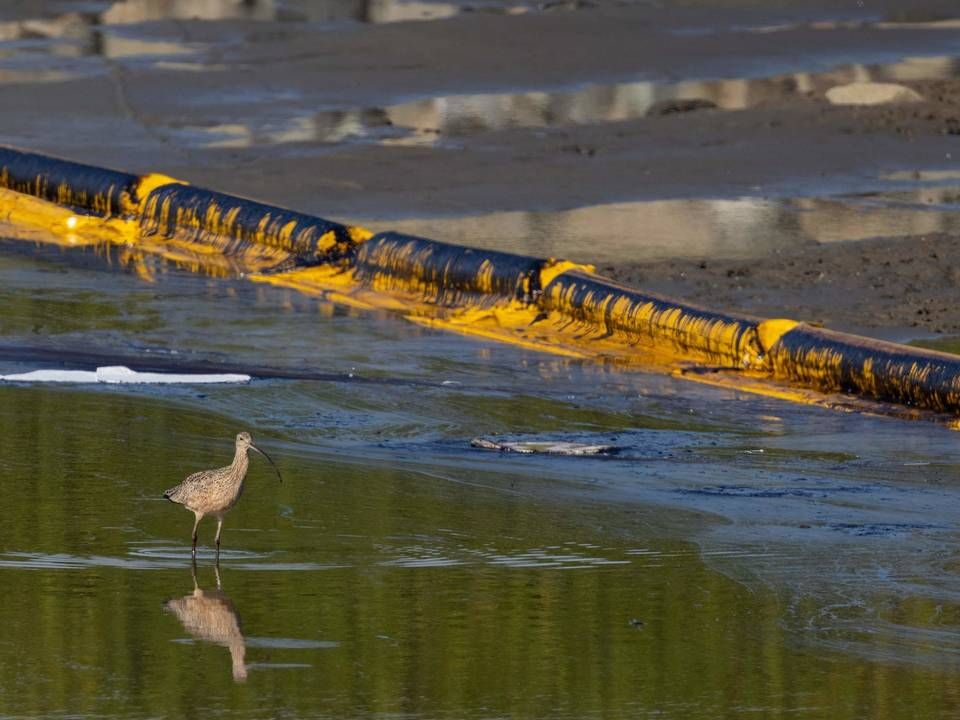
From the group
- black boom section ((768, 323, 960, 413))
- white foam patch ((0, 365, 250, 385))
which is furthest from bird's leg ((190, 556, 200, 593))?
black boom section ((768, 323, 960, 413))

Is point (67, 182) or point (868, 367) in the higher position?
point (67, 182)

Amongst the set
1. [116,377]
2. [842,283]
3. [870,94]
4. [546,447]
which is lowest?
[546,447]

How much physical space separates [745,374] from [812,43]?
42.3 ft

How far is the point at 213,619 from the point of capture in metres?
5.96

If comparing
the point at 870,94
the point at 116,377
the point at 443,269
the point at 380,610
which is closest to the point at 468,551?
the point at 380,610

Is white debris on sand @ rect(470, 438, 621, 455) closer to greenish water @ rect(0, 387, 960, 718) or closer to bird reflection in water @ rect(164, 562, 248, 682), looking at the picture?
greenish water @ rect(0, 387, 960, 718)

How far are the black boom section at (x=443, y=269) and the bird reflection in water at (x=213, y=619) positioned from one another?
5173 millimetres

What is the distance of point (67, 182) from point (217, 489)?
7.64 metres

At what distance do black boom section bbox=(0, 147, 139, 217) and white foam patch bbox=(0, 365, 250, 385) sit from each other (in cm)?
437

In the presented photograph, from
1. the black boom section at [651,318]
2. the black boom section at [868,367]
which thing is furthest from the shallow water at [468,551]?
the black boom section at [651,318]

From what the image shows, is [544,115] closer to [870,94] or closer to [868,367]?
[870,94]

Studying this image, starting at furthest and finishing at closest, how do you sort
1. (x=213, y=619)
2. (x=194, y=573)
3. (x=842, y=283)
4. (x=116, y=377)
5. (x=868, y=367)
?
1. (x=842, y=283)
2. (x=868, y=367)
3. (x=116, y=377)
4. (x=194, y=573)
5. (x=213, y=619)

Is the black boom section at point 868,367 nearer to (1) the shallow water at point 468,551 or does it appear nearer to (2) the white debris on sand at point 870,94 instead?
(1) the shallow water at point 468,551

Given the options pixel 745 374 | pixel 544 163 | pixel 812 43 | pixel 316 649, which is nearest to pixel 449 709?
pixel 316 649
